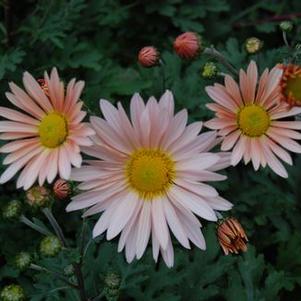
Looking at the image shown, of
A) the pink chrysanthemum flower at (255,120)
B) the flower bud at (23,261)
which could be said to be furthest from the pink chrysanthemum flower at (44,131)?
the pink chrysanthemum flower at (255,120)

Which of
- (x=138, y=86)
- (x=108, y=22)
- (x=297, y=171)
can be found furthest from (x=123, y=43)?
(x=297, y=171)

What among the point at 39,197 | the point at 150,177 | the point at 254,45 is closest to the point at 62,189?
the point at 39,197

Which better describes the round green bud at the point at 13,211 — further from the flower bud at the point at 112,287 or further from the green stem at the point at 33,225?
the flower bud at the point at 112,287

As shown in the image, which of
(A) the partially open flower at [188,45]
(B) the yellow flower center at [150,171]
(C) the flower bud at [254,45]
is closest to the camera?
(B) the yellow flower center at [150,171]

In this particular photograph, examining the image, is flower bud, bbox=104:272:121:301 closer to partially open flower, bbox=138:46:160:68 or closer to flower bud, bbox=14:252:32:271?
flower bud, bbox=14:252:32:271

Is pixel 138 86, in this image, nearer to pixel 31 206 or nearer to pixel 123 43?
pixel 123 43

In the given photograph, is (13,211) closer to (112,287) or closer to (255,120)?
(112,287)
